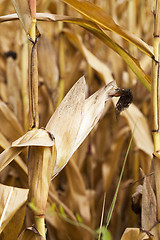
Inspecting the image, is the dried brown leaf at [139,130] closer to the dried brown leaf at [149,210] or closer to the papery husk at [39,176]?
the dried brown leaf at [149,210]

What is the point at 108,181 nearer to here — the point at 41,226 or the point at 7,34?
the point at 41,226

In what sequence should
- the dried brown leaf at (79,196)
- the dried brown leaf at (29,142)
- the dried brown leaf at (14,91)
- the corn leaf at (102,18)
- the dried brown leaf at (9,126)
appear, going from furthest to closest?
the dried brown leaf at (14,91)
the dried brown leaf at (79,196)
the dried brown leaf at (9,126)
the corn leaf at (102,18)
the dried brown leaf at (29,142)

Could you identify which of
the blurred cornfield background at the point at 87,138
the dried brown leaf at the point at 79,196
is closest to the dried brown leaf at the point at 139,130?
the blurred cornfield background at the point at 87,138

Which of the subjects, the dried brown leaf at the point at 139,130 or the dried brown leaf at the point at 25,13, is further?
the dried brown leaf at the point at 139,130

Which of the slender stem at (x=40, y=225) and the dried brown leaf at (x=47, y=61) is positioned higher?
the dried brown leaf at (x=47, y=61)

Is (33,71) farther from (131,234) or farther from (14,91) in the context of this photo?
(14,91)

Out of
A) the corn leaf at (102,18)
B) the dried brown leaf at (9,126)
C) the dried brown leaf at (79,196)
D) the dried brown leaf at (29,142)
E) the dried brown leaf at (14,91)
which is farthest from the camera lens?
the dried brown leaf at (14,91)

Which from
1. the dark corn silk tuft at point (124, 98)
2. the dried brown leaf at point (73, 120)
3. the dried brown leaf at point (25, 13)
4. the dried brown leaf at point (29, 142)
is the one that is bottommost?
the dried brown leaf at point (29, 142)

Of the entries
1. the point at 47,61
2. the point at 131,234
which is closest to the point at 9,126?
the point at 47,61
